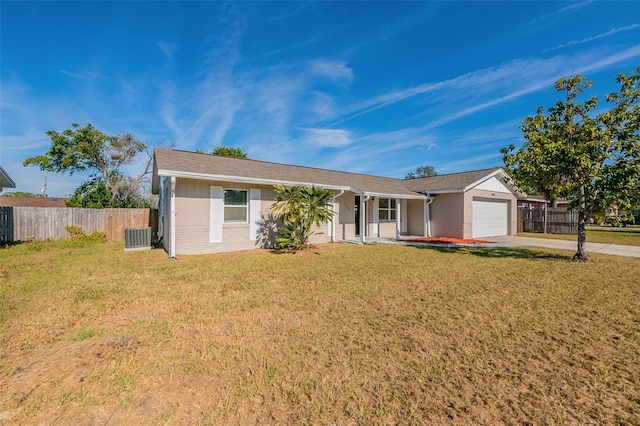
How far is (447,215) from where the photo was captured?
16.6 metres

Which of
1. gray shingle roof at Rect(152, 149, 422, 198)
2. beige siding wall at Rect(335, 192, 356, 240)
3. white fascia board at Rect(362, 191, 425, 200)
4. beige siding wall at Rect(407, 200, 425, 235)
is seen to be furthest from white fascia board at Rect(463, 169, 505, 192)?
beige siding wall at Rect(335, 192, 356, 240)

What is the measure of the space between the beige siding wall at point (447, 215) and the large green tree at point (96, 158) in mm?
23691

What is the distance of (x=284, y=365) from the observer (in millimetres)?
3084

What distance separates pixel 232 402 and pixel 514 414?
2.46m

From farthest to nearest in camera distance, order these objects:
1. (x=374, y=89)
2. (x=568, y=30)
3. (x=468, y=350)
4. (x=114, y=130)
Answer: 1. (x=114, y=130)
2. (x=374, y=89)
3. (x=568, y=30)
4. (x=468, y=350)

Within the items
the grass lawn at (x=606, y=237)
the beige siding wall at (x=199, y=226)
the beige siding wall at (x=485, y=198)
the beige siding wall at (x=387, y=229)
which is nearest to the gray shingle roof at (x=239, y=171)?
the beige siding wall at (x=199, y=226)

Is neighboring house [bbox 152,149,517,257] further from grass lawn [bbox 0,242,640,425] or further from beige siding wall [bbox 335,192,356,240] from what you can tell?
grass lawn [bbox 0,242,640,425]

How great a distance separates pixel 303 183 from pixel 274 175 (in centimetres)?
135

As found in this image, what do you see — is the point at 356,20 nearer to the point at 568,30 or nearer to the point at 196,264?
the point at 568,30

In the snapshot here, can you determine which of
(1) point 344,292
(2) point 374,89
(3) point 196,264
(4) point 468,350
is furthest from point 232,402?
(2) point 374,89

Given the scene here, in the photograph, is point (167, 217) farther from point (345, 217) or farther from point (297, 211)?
point (345, 217)

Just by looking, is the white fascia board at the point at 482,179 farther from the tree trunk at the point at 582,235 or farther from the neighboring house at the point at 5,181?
the neighboring house at the point at 5,181

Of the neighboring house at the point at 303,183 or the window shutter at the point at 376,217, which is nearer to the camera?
the neighboring house at the point at 303,183

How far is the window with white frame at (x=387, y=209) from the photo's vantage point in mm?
16341
